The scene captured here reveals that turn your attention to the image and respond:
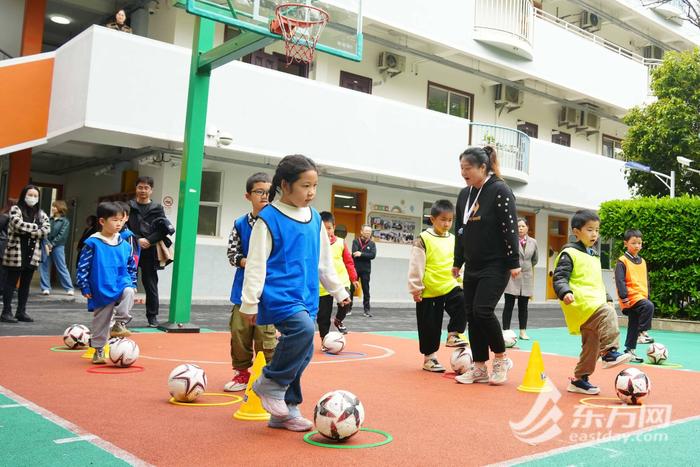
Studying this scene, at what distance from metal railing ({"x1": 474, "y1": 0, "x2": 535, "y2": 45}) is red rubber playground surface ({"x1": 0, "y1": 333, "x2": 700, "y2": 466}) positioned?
564 inches

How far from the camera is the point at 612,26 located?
2689 centimetres

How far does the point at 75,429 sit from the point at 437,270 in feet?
12.9

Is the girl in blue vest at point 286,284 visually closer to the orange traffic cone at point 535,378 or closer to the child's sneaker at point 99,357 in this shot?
the orange traffic cone at point 535,378

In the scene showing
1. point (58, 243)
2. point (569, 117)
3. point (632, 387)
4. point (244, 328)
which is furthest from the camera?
point (569, 117)

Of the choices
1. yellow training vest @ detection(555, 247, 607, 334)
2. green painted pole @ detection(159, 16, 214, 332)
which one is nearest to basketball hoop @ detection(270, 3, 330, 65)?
green painted pole @ detection(159, 16, 214, 332)

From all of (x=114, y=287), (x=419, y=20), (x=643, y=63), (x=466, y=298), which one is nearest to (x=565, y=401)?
(x=466, y=298)

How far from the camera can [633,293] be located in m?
8.53

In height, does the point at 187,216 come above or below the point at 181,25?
below

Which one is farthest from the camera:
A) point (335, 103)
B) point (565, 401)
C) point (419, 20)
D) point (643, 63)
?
point (643, 63)

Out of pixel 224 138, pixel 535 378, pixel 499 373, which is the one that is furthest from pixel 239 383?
pixel 224 138

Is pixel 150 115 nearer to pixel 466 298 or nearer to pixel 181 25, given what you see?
pixel 181 25

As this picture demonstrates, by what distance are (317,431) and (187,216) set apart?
6.33 m

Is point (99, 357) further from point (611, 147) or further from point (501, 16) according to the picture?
point (611, 147)

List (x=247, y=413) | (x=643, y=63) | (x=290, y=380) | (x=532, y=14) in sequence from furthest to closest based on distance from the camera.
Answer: (x=643, y=63), (x=532, y=14), (x=247, y=413), (x=290, y=380)
